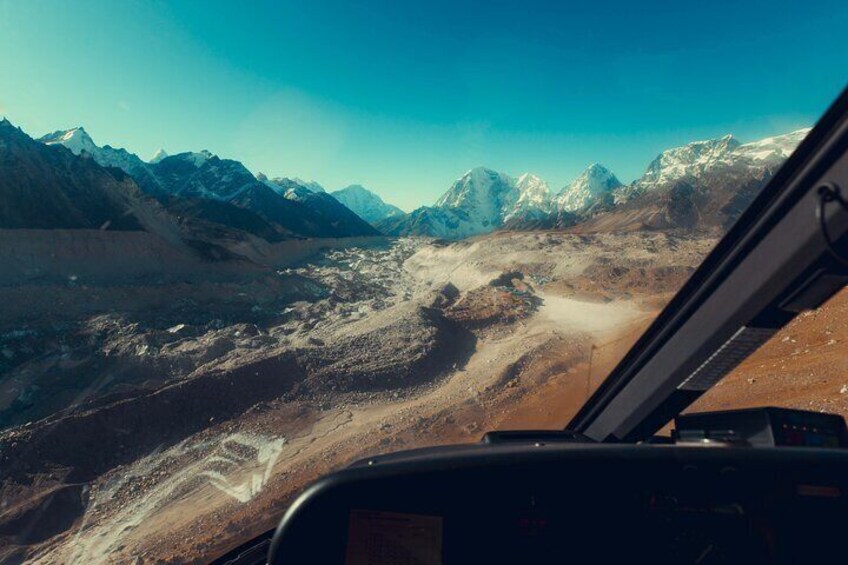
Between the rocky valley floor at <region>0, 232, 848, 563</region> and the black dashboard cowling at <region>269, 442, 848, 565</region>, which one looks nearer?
the black dashboard cowling at <region>269, 442, 848, 565</region>

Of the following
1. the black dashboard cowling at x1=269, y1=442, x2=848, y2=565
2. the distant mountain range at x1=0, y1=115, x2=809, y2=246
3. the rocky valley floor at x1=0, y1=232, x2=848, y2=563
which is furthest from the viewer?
the distant mountain range at x1=0, y1=115, x2=809, y2=246

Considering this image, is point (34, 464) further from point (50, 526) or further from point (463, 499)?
point (463, 499)

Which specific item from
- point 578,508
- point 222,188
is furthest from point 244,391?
point 222,188

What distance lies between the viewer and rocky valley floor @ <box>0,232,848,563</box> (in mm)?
9586

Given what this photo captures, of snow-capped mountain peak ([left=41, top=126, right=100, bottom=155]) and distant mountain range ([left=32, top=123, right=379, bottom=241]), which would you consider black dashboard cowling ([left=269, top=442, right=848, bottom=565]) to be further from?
snow-capped mountain peak ([left=41, top=126, right=100, bottom=155])

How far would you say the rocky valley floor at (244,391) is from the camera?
377 inches

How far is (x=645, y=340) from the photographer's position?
9.97ft

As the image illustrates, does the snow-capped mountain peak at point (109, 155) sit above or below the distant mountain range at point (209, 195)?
above

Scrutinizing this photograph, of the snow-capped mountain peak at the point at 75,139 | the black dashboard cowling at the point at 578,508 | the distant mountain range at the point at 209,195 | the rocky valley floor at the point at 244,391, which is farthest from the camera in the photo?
the snow-capped mountain peak at the point at 75,139

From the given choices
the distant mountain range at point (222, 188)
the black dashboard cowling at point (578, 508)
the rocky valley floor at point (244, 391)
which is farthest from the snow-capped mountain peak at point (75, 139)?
the black dashboard cowling at point (578, 508)

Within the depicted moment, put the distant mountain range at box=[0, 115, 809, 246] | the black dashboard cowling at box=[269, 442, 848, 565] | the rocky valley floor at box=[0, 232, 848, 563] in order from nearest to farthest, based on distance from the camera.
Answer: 1. the black dashboard cowling at box=[269, 442, 848, 565]
2. the rocky valley floor at box=[0, 232, 848, 563]
3. the distant mountain range at box=[0, 115, 809, 246]

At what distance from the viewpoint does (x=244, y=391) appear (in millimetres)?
14992

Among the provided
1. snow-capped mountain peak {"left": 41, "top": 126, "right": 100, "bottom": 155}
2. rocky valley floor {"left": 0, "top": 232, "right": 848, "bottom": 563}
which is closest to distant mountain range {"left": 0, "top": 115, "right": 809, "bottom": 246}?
snow-capped mountain peak {"left": 41, "top": 126, "right": 100, "bottom": 155}

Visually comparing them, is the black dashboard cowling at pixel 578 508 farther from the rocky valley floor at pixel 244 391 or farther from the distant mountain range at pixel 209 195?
the rocky valley floor at pixel 244 391
